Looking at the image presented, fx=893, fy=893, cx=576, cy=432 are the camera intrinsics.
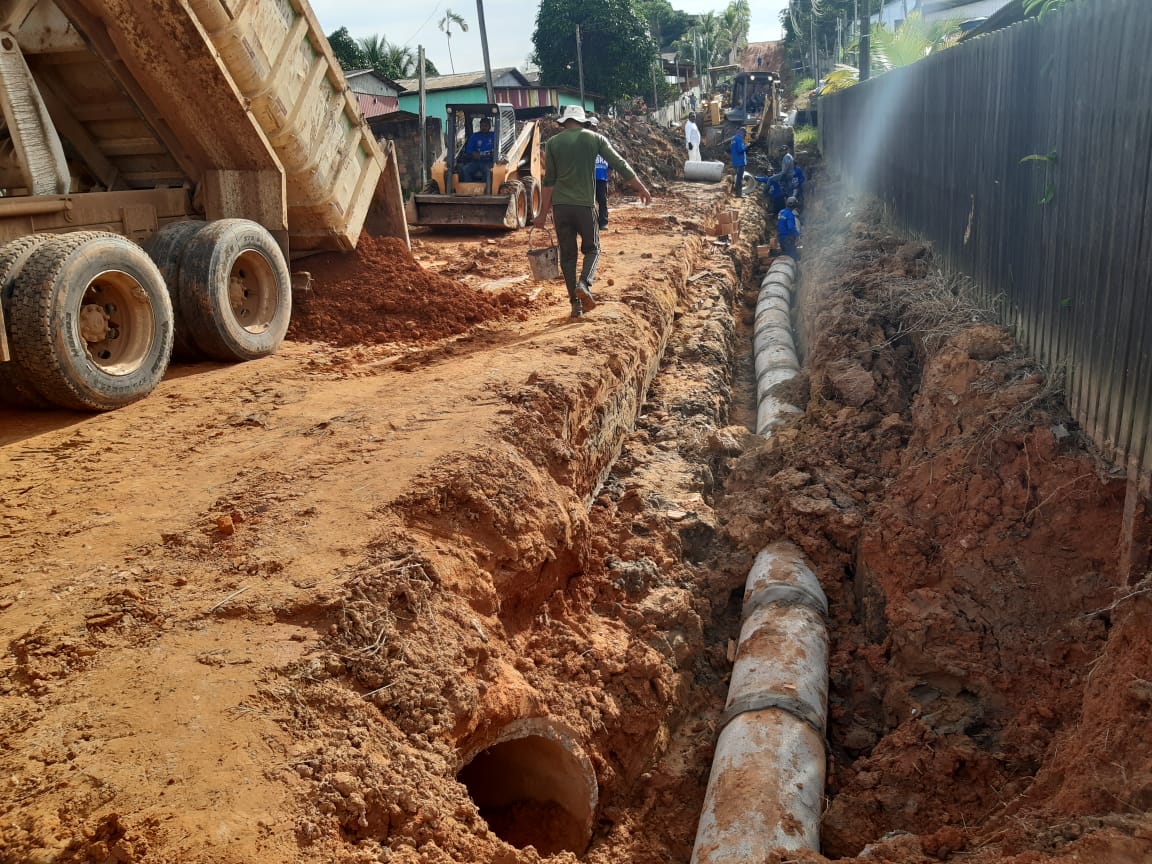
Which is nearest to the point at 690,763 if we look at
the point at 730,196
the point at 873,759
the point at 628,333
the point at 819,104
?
the point at 873,759

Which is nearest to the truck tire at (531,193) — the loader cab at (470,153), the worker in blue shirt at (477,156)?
the loader cab at (470,153)

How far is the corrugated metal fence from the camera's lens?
4.10 meters

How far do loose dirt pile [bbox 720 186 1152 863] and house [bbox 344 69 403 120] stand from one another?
2692 centimetres

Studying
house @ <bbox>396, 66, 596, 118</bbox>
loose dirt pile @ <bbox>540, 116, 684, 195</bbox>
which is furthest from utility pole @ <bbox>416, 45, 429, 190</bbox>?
house @ <bbox>396, 66, 596, 118</bbox>

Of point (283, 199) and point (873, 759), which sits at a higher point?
point (283, 199)

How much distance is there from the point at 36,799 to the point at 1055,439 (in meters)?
4.82

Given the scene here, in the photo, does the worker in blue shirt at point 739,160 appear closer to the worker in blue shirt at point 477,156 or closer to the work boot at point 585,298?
the worker in blue shirt at point 477,156

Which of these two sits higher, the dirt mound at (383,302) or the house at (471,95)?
the house at (471,95)

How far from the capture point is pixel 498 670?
420 cm

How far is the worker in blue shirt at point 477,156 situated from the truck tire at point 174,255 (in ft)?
29.5

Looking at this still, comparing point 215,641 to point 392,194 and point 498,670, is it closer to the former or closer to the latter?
point 498,670

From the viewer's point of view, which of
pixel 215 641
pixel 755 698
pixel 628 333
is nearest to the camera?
pixel 215 641

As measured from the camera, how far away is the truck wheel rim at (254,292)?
7.57 m

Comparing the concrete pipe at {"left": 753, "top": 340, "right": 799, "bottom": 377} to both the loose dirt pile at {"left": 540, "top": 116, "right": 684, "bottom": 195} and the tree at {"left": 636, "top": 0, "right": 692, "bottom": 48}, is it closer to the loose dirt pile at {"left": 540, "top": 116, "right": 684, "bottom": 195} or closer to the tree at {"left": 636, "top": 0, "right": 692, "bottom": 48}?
the loose dirt pile at {"left": 540, "top": 116, "right": 684, "bottom": 195}
